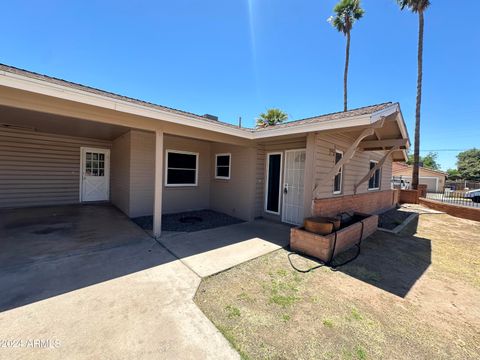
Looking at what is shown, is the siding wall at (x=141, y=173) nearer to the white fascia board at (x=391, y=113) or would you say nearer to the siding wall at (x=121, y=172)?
the siding wall at (x=121, y=172)

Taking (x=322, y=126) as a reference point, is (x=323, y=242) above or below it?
below

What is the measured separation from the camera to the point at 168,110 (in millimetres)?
4191

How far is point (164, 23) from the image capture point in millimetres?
7188

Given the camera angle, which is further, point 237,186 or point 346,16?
point 346,16

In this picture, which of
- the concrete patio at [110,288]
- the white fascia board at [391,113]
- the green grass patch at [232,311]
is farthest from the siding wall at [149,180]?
the white fascia board at [391,113]

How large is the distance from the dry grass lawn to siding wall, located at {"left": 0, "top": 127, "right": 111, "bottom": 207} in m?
7.91

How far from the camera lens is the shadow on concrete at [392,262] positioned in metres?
3.17

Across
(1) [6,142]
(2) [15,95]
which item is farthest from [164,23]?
(1) [6,142]

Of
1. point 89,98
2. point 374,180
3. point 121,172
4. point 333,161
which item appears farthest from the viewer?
point 374,180

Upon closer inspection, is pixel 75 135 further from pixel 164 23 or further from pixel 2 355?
pixel 2 355

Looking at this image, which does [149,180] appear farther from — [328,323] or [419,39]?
[419,39]

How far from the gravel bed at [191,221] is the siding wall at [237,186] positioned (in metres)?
0.33

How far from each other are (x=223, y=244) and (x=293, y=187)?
276 cm

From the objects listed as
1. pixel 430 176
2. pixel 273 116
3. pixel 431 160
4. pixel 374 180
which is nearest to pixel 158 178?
pixel 374 180
